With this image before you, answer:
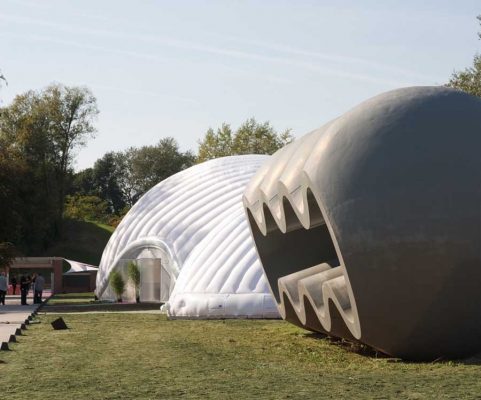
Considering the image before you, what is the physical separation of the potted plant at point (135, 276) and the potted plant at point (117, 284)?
1.45ft

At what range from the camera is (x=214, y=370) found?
14.2 metres

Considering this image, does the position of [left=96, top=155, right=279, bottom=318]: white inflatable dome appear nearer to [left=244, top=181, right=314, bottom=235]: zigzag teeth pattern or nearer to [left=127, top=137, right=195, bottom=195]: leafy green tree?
[left=244, top=181, right=314, bottom=235]: zigzag teeth pattern

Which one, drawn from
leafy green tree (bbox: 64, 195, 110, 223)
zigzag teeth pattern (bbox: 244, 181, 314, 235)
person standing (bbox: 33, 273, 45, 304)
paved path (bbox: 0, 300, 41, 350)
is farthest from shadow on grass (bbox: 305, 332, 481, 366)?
leafy green tree (bbox: 64, 195, 110, 223)

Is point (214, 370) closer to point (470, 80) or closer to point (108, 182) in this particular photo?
point (470, 80)

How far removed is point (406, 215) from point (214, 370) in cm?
336

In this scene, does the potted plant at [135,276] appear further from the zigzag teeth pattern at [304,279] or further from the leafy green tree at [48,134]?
the leafy green tree at [48,134]

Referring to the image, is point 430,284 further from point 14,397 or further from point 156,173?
point 156,173

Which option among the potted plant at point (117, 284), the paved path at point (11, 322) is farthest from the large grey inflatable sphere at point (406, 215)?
the potted plant at point (117, 284)

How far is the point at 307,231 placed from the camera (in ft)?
68.5

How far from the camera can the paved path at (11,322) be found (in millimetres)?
20322

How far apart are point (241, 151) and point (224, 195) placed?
46.3 m

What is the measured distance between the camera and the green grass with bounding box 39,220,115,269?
7756 centimetres

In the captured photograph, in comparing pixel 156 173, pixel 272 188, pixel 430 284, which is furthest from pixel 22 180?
pixel 156 173

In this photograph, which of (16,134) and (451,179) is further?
(16,134)
